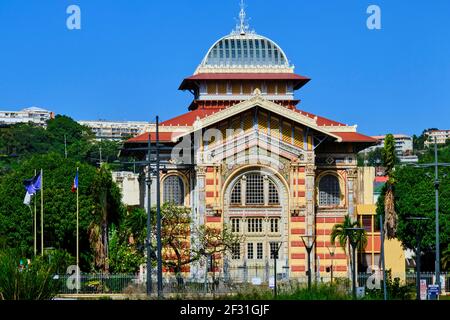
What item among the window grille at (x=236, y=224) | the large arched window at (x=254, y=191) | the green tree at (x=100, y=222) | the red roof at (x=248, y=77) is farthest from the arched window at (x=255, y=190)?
the green tree at (x=100, y=222)

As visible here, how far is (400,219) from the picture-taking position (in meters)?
92.7

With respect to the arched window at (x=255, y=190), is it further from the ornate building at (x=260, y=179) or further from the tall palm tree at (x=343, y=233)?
the tall palm tree at (x=343, y=233)

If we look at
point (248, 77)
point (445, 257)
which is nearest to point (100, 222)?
point (248, 77)

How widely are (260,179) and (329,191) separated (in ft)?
19.1

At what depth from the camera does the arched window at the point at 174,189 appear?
284ft

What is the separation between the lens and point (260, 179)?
85125 millimetres

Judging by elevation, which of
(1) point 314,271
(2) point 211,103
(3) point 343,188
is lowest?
(1) point 314,271

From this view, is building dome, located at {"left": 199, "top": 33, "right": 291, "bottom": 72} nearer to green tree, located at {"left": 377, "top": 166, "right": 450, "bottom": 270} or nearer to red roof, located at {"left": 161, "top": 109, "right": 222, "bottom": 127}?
red roof, located at {"left": 161, "top": 109, "right": 222, "bottom": 127}

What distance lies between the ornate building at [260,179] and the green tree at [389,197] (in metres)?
1.75

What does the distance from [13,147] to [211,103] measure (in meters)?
100

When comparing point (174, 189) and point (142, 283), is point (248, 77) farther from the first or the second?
point (142, 283)
